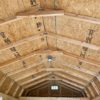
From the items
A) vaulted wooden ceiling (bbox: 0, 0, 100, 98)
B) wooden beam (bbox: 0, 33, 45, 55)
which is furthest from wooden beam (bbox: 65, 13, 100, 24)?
wooden beam (bbox: 0, 33, 45, 55)

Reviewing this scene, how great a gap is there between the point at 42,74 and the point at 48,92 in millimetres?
3832

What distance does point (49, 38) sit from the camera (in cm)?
826

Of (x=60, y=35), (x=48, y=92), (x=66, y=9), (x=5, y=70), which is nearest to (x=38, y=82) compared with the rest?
(x=48, y=92)

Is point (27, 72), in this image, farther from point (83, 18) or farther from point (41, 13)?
point (83, 18)

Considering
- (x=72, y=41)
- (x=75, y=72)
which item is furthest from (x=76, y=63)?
(x=72, y=41)

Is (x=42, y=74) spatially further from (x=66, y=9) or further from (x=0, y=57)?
(x=66, y=9)

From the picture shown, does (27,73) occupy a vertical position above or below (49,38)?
below

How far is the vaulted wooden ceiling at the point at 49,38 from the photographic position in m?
5.95

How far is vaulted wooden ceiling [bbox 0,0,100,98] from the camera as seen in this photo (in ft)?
19.5

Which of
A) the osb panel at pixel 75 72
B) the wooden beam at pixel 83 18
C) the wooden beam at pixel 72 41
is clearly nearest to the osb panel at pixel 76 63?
the osb panel at pixel 75 72

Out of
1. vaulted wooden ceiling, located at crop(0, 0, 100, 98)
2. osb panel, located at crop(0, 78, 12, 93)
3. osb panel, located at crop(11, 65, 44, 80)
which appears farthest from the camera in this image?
osb panel, located at crop(11, 65, 44, 80)

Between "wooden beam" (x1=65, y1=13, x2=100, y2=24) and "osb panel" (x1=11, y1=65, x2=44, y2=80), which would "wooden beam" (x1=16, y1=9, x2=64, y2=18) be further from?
"osb panel" (x1=11, y1=65, x2=44, y2=80)

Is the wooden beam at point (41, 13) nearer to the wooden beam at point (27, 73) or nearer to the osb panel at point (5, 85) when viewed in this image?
the wooden beam at point (27, 73)

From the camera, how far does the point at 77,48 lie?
8.41 meters
